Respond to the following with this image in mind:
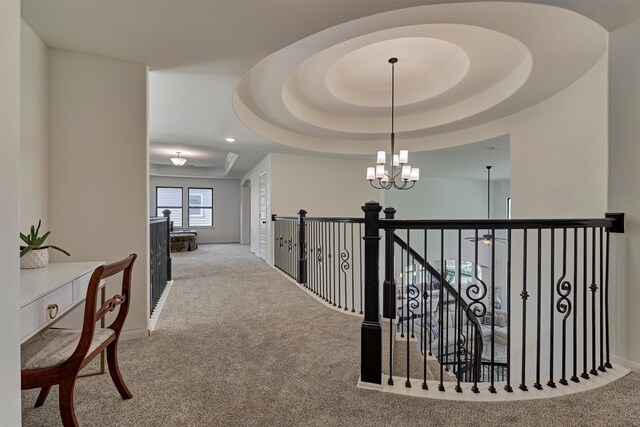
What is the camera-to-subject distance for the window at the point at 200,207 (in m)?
10.9

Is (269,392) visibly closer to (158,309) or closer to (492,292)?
(492,292)

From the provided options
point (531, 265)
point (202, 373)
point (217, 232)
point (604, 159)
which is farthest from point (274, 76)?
point (217, 232)

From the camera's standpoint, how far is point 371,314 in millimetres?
1842

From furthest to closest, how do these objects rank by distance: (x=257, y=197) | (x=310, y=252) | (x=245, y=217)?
(x=245, y=217) → (x=257, y=197) → (x=310, y=252)

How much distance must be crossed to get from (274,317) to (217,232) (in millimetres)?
8746

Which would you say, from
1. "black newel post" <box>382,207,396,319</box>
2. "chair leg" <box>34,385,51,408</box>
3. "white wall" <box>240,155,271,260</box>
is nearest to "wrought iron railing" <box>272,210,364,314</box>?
"white wall" <box>240,155,271,260</box>

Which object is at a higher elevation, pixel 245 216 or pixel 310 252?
pixel 245 216

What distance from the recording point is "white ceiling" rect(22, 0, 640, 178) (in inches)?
75.0

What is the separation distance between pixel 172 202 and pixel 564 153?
10852 millimetres

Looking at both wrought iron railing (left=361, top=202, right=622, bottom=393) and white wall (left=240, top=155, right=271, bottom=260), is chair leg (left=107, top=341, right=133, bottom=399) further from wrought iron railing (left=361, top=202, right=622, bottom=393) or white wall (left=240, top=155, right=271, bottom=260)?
white wall (left=240, top=155, right=271, bottom=260)

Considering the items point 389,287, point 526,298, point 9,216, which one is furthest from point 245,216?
point 9,216

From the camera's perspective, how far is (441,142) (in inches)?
216

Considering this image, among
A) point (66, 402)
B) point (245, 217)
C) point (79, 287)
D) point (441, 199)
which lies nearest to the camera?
point (66, 402)

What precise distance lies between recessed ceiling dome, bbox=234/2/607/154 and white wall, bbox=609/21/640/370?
48 cm
